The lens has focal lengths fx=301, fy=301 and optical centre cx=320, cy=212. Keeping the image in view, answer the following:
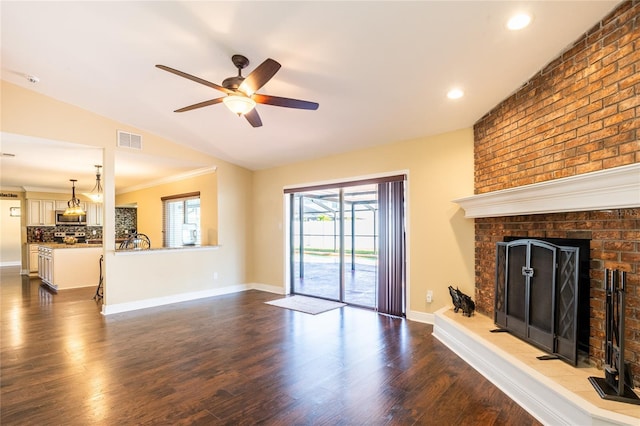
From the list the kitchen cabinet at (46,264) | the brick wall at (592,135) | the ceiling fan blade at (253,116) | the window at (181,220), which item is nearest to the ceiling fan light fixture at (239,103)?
the ceiling fan blade at (253,116)

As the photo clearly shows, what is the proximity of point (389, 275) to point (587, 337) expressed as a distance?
2411mm

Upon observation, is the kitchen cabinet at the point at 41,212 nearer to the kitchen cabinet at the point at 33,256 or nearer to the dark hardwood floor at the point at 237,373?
the kitchen cabinet at the point at 33,256

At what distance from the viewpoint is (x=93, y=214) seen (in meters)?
9.49

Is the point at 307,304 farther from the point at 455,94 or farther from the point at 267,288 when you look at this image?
the point at 455,94

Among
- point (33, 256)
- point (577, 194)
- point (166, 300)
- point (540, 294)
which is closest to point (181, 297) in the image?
point (166, 300)

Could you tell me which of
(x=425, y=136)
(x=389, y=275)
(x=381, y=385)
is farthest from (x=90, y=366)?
(x=425, y=136)

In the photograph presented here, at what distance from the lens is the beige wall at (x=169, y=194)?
6.10m

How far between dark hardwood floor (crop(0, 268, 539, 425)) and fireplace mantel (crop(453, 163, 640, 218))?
153cm

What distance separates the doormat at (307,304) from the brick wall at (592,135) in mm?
2839

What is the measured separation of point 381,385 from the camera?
253cm

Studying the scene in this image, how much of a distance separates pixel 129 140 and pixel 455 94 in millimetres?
4739

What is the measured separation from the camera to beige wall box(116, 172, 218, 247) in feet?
20.0

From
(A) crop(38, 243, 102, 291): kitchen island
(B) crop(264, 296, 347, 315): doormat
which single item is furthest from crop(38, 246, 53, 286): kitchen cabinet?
(B) crop(264, 296, 347, 315): doormat

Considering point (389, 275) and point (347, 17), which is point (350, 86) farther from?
point (389, 275)
